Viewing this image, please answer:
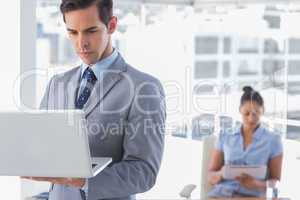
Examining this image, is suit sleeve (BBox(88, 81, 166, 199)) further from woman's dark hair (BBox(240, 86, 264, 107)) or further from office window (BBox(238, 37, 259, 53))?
office window (BBox(238, 37, 259, 53))

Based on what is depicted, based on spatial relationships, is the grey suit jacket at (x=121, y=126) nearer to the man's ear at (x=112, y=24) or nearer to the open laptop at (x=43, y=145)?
the man's ear at (x=112, y=24)

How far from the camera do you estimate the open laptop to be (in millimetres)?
1789

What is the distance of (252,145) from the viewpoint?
11.4ft

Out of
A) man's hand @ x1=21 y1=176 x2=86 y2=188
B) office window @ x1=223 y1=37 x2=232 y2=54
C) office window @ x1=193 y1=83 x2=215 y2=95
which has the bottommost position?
man's hand @ x1=21 y1=176 x2=86 y2=188

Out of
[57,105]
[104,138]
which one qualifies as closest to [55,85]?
[57,105]

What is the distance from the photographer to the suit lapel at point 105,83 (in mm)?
2512

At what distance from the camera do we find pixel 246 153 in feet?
11.4

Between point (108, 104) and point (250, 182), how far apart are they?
4.42 feet

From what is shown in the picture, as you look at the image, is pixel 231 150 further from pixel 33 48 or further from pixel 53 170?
pixel 53 170

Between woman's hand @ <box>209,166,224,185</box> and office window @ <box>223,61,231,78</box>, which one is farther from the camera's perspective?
office window @ <box>223,61,231,78</box>

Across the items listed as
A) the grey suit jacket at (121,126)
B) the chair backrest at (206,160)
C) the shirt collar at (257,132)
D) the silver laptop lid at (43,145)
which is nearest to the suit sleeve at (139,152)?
the grey suit jacket at (121,126)

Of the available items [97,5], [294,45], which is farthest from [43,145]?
[294,45]

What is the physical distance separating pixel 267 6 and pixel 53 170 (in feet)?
9.27

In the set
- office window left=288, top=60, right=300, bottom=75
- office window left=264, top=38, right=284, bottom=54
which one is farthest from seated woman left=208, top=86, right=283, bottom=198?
office window left=264, top=38, right=284, bottom=54
